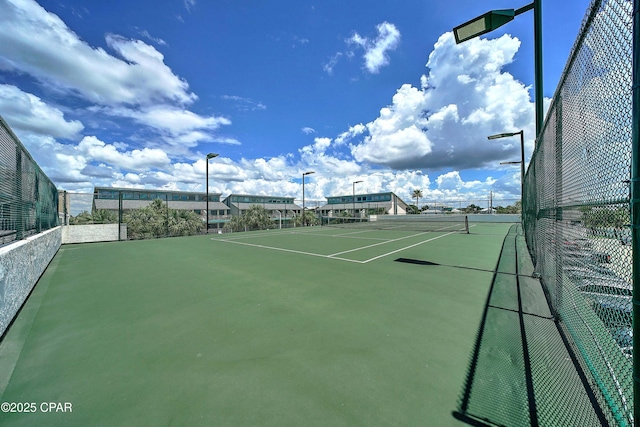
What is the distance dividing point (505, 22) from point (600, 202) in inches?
126

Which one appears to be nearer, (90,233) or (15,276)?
Answer: (15,276)

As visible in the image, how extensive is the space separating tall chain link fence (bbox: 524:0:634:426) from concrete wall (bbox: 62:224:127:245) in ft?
60.6

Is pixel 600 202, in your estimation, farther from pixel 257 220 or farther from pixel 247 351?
pixel 257 220

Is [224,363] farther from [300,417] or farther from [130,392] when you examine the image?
[300,417]

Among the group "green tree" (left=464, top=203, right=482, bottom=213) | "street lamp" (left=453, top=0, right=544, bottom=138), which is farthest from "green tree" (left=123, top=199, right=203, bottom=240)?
"green tree" (left=464, top=203, right=482, bottom=213)

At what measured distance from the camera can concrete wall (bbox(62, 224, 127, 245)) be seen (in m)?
13.0

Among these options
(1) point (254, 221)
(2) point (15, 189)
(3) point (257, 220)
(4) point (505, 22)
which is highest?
(4) point (505, 22)

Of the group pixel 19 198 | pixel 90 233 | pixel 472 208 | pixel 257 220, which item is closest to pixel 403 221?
pixel 472 208

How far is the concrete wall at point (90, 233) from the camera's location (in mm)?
12952

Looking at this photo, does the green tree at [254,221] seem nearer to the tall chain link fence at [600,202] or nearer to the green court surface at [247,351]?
the green court surface at [247,351]

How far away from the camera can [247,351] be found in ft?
8.55

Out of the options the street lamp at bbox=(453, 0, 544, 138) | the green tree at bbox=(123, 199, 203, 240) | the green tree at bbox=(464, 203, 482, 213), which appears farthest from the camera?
the green tree at bbox=(464, 203, 482, 213)

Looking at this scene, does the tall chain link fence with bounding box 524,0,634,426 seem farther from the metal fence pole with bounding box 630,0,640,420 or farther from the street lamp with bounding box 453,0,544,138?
the street lamp with bounding box 453,0,544,138

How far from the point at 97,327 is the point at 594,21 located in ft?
18.7
